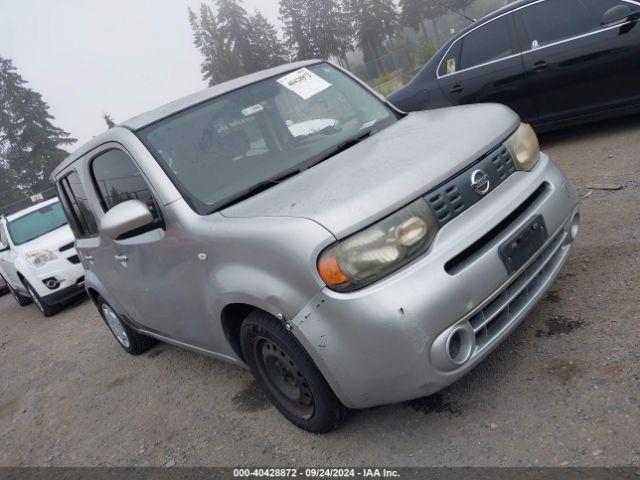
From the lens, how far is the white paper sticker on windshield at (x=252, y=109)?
312cm

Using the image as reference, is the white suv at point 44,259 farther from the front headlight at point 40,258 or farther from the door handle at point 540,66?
the door handle at point 540,66

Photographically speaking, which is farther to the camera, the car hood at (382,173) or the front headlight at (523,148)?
the front headlight at (523,148)

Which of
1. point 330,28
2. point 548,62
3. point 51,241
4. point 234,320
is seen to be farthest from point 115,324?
point 330,28

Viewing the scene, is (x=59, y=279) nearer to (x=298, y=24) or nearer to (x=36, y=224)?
(x=36, y=224)

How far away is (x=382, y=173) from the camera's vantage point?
2311 mm

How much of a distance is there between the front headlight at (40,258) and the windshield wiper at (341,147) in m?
5.78

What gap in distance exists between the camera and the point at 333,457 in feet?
8.11

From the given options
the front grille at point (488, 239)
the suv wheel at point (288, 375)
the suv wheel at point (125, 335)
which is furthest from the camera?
the suv wheel at point (125, 335)

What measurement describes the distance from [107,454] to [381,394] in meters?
1.96

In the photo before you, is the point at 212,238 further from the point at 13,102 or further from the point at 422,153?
the point at 13,102

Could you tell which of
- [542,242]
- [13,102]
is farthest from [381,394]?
[13,102]

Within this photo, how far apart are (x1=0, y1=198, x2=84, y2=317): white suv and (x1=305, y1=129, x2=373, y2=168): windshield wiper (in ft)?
18.1

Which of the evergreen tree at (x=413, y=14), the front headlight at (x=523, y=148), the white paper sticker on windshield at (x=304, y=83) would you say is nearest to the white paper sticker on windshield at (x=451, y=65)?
the white paper sticker on windshield at (x=304, y=83)

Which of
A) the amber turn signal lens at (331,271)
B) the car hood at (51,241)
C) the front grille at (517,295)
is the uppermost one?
the amber turn signal lens at (331,271)
